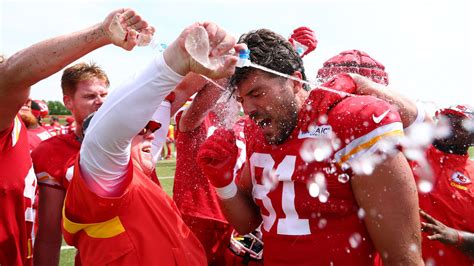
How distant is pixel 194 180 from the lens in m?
2.92

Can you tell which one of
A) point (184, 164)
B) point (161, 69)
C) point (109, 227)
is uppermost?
point (161, 69)

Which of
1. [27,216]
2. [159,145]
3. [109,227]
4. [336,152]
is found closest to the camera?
[109,227]

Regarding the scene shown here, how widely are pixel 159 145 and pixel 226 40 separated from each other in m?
1.23

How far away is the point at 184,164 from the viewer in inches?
116

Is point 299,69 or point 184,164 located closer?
point 299,69

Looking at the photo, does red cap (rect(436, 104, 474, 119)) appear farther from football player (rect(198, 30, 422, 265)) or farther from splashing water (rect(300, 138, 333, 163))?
splashing water (rect(300, 138, 333, 163))

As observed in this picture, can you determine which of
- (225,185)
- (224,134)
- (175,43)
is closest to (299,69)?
(224,134)

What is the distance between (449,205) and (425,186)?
167 millimetres

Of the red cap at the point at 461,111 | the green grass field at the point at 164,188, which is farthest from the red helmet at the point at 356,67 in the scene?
the green grass field at the point at 164,188

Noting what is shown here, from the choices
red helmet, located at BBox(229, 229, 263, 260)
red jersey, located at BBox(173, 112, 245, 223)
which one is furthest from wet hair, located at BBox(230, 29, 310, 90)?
red helmet, located at BBox(229, 229, 263, 260)

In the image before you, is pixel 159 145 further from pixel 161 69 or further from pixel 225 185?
pixel 161 69

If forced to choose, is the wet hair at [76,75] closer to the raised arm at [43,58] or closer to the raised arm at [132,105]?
the raised arm at [43,58]

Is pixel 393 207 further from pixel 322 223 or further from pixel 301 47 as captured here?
pixel 301 47

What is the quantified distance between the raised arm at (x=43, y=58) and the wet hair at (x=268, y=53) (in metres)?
0.54
